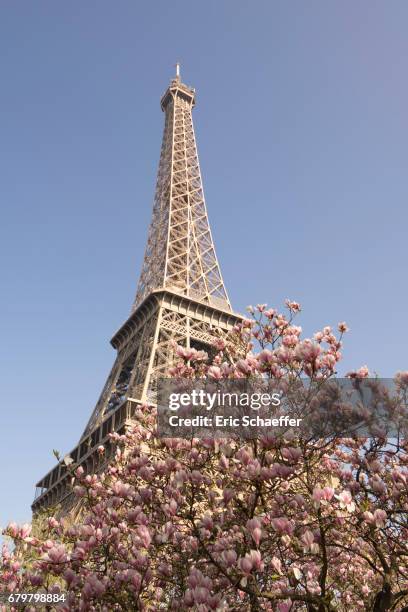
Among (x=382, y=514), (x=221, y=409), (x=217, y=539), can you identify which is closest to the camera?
(x=382, y=514)

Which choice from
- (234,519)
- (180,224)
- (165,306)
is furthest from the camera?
(180,224)

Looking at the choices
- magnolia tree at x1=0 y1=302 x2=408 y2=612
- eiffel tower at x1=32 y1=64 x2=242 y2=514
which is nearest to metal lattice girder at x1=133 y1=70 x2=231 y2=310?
eiffel tower at x1=32 y1=64 x2=242 y2=514

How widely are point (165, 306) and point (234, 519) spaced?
30.6 meters

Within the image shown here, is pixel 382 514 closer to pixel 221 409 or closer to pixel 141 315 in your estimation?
pixel 221 409

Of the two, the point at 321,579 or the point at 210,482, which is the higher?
the point at 210,482

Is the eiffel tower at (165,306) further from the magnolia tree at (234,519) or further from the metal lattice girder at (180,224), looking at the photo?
the magnolia tree at (234,519)

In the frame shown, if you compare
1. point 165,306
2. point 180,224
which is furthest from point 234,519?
point 180,224

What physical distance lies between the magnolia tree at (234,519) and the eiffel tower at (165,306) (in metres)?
18.0

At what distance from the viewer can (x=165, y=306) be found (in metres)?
36.1

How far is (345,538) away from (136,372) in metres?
27.9

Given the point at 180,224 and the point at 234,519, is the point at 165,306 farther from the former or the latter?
the point at 234,519

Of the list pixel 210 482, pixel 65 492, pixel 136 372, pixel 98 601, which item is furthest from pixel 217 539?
pixel 65 492

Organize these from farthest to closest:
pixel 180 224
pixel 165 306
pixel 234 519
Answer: pixel 180 224 → pixel 165 306 → pixel 234 519

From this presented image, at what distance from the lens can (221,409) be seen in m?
6.00
